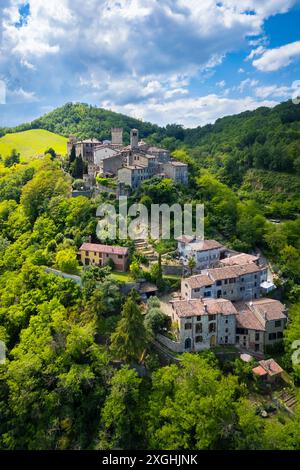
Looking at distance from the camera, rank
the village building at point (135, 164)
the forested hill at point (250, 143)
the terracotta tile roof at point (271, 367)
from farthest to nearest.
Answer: the forested hill at point (250, 143), the village building at point (135, 164), the terracotta tile roof at point (271, 367)

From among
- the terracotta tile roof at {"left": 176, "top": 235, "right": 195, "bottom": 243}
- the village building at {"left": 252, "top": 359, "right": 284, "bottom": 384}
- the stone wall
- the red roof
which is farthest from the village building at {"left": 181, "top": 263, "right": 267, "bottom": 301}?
the red roof

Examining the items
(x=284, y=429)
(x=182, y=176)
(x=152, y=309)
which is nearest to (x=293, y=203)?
(x=182, y=176)

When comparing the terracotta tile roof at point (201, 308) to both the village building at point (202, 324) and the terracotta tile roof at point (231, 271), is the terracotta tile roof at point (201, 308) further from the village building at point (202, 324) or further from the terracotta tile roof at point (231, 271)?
the terracotta tile roof at point (231, 271)

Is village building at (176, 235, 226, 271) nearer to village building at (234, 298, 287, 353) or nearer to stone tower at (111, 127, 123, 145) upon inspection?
village building at (234, 298, 287, 353)

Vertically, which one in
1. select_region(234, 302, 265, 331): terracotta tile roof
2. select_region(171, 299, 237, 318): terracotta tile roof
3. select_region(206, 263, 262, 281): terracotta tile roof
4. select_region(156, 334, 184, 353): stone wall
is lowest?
select_region(156, 334, 184, 353): stone wall

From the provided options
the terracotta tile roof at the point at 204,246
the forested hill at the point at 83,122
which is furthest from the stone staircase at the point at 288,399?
the forested hill at the point at 83,122

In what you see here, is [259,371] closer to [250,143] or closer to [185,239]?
[185,239]
